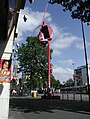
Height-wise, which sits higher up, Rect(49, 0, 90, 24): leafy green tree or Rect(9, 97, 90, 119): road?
Rect(49, 0, 90, 24): leafy green tree

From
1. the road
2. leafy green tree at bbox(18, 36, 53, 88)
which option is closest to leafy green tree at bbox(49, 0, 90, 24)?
the road

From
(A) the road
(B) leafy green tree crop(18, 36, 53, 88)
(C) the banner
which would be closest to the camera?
(C) the banner

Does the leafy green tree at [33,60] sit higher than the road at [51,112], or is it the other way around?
the leafy green tree at [33,60]

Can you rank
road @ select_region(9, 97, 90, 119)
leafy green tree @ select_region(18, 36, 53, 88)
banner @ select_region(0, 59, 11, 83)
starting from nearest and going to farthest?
banner @ select_region(0, 59, 11, 83)
road @ select_region(9, 97, 90, 119)
leafy green tree @ select_region(18, 36, 53, 88)

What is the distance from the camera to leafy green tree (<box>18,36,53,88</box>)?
65.9 metres

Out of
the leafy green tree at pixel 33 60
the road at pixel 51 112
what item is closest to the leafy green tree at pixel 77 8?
the road at pixel 51 112

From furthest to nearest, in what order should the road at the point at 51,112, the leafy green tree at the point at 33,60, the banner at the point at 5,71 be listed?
the leafy green tree at the point at 33,60, the road at the point at 51,112, the banner at the point at 5,71

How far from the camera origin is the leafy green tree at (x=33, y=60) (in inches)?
2596

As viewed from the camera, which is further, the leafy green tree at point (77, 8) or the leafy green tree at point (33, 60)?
the leafy green tree at point (33, 60)

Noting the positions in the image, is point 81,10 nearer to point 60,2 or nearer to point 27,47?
point 60,2

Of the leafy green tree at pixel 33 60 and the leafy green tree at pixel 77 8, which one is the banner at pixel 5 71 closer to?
the leafy green tree at pixel 77 8

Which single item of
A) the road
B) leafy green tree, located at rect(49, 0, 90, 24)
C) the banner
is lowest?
the road

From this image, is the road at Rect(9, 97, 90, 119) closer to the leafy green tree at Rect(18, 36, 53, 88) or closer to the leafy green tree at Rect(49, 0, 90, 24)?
the leafy green tree at Rect(49, 0, 90, 24)

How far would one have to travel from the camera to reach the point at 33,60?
6619 centimetres
